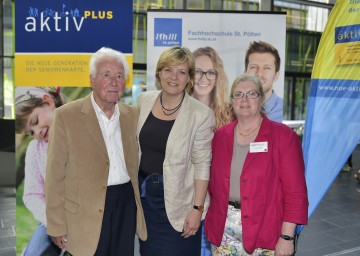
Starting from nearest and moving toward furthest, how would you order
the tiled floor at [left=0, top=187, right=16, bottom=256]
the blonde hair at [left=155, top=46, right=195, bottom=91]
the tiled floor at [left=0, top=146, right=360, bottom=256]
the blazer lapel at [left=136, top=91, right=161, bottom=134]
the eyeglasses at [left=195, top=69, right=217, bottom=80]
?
the blonde hair at [left=155, top=46, right=195, bottom=91]
the blazer lapel at [left=136, top=91, right=161, bottom=134]
the eyeglasses at [left=195, top=69, right=217, bottom=80]
the tiled floor at [left=0, top=187, right=16, bottom=256]
the tiled floor at [left=0, top=146, right=360, bottom=256]

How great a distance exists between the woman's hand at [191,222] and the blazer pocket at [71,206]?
61cm

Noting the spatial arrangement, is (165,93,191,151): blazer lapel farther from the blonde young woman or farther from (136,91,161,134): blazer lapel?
the blonde young woman

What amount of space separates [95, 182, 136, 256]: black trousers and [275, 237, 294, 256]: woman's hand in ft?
2.65

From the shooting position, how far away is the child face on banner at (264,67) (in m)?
3.66

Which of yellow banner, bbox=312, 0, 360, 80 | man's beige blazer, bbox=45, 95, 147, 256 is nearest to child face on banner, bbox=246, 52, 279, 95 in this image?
yellow banner, bbox=312, 0, 360, 80

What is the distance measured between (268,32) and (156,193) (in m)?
2.22

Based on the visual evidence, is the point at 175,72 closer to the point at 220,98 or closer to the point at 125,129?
the point at 125,129

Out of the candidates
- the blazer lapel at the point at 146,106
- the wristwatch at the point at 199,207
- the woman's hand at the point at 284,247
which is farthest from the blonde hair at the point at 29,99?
the woman's hand at the point at 284,247

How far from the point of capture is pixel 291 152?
6.64ft

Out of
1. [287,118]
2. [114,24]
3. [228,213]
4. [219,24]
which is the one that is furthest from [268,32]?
[287,118]

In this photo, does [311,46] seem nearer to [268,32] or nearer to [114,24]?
[268,32]

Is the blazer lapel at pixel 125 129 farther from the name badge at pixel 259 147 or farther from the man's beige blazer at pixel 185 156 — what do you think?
the name badge at pixel 259 147

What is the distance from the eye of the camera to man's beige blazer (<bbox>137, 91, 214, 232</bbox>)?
7.04ft

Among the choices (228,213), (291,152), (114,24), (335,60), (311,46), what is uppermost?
(311,46)
